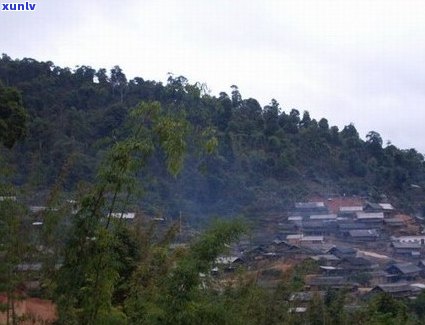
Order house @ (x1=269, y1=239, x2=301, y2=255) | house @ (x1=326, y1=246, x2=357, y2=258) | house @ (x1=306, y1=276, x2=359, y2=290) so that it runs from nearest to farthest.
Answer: house @ (x1=306, y1=276, x2=359, y2=290)
house @ (x1=269, y1=239, x2=301, y2=255)
house @ (x1=326, y1=246, x2=357, y2=258)

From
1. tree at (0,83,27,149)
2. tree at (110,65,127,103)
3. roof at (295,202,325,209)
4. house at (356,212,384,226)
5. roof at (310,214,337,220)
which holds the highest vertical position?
tree at (110,65,127,103)

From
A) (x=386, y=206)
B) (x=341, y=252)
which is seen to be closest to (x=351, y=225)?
(x=386, y=206)

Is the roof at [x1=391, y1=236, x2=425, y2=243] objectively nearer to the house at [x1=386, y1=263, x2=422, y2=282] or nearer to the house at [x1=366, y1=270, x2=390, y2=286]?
the house at [x1=386, y1=263, x2=422, y2=282]

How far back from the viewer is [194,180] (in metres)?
18.4

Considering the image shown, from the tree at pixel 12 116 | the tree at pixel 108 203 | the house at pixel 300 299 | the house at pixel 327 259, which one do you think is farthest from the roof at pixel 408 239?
the tree at pixel 108 203

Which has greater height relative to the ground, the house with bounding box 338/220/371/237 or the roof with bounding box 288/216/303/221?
the roof with bounding box 288/216/303/221

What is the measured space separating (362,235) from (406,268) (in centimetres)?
290

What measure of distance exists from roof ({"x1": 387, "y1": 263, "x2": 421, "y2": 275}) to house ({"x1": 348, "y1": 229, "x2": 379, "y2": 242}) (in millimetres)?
2192

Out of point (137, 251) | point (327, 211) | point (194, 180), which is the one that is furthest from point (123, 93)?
point (137, 251)

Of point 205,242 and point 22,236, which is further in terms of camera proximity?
point 22,236

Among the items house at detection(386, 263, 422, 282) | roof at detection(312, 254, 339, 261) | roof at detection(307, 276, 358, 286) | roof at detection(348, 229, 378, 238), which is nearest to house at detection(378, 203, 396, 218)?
roof at detection(348, 229, 378, 238)

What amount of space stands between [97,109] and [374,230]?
946cm

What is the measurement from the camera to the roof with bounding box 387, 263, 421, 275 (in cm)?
1577

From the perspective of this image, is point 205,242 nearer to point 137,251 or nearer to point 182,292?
point 182,292
